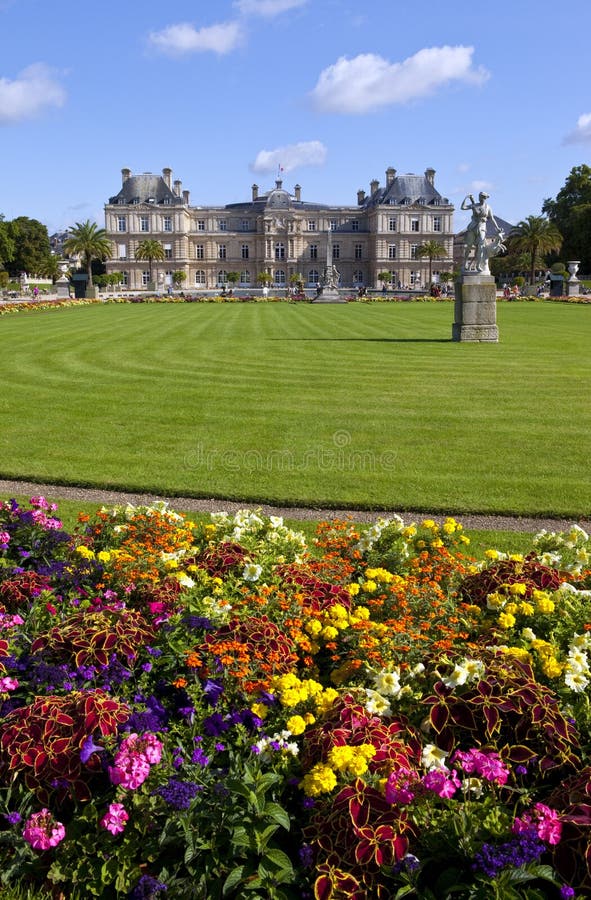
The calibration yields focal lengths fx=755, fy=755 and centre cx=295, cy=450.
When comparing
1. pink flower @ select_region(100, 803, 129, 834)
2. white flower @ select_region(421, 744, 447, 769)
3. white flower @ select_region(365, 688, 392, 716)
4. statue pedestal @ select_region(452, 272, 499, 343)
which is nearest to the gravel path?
white flower @ select_region(365, 688, 392, 716)

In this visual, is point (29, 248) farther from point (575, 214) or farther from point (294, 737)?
point (294, 737)

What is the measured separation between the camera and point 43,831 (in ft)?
9.87

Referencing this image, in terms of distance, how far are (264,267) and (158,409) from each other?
11656cm

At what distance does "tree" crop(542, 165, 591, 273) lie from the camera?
83.8 meters

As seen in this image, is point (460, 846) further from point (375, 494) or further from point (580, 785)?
point (375, 494)

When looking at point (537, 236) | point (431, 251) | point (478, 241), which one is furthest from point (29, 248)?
point (478, 241)

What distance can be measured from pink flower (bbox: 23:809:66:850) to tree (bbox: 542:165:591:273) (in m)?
89.1

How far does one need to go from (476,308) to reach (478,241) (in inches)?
87.0

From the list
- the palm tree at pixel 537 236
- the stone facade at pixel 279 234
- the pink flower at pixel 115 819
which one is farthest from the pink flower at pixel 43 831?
the stone facade at pixel 279 234

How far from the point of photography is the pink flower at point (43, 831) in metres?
2.98

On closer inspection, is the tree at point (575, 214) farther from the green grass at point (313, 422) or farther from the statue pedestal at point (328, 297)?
the green grass at point (313, 422)

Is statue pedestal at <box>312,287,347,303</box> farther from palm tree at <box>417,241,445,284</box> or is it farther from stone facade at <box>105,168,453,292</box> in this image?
stone facade at <box>105,168,453,292</box>

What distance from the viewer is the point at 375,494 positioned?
9031mm

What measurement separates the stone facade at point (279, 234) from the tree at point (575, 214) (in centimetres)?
2452
